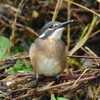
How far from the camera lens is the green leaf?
16.6 ft

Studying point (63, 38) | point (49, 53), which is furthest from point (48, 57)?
point (63, 38)

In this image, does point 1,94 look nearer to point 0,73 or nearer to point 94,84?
point 0,73

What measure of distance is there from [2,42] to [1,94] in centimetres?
98

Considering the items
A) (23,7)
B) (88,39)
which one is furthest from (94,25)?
(23,7)

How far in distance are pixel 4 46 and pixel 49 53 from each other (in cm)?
110

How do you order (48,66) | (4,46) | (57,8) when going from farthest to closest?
1. (57,8)
2. (4,46)
3. (48,66)

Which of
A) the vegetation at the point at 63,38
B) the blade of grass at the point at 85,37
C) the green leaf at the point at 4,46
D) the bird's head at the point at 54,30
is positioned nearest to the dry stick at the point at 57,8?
the vegetation at the point at 63,38

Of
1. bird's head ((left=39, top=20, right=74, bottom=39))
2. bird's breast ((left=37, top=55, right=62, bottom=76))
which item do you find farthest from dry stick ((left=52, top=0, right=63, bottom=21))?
bird's breast ((left=37, top=55, right=62, bottom=76))

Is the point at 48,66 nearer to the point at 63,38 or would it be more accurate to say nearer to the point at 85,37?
the point at 85,37

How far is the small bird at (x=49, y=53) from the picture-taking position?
4.18 meters

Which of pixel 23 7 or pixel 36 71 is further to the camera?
pixel 23 7

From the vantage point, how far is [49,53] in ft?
13.7

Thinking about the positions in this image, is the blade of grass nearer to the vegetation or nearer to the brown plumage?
the vegetation

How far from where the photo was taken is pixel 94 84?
14.8 feet
